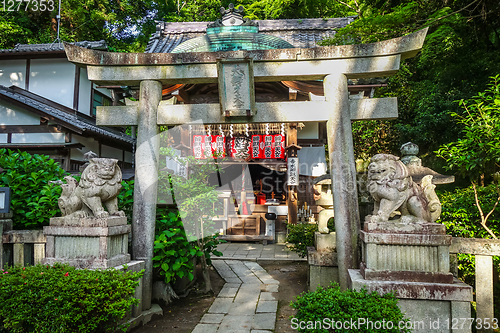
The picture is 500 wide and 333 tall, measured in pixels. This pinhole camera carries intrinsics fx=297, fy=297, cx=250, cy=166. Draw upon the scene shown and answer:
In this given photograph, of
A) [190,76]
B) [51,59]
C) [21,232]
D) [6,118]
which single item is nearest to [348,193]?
[190,76]

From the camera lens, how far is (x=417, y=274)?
369cm

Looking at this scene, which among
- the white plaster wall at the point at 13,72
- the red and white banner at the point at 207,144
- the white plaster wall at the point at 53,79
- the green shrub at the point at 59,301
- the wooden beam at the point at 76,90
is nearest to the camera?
the green shrub at the point at 59,301

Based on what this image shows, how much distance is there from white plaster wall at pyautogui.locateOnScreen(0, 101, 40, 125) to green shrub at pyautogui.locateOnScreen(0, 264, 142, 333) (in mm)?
9683

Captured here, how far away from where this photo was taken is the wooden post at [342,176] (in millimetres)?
4660

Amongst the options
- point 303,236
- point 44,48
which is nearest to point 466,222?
point 303,236

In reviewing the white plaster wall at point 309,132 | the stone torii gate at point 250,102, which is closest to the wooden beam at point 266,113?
the stone torii gate at point 250,102

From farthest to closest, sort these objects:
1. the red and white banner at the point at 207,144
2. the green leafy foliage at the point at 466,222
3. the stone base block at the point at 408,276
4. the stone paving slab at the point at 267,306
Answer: the red and white banner at the point at 207,144 < the stone paving slab at the point at 267,306 < the green leafy foliage at the point at 466,222 < the stone base block at the point at 408,276

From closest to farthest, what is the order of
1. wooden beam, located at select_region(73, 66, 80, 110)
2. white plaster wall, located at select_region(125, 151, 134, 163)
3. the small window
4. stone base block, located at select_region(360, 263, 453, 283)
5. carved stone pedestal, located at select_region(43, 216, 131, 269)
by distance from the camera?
stone base block, located at select_region(360, 263, 453, 283) → carved stone pedestal, located at select_region(43, 216, 131, 269) → wooden beam, located at select_region(73, 66, 80, 110) → the small window → white plaster wall, located at select_region(125, 151, 134, 163)

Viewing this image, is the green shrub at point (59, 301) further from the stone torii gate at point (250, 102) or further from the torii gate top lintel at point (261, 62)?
the torii gate top lintel at point (261, 62)

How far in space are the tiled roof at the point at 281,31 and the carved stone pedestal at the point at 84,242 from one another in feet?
37.5

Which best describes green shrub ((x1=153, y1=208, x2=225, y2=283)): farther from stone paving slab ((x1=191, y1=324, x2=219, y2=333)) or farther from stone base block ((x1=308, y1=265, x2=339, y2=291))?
stone base block ((x1=308, y1=265, x2=339, y2=291))

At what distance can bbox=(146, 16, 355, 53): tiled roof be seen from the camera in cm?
1430

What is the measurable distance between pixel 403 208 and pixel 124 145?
12975 millimetres

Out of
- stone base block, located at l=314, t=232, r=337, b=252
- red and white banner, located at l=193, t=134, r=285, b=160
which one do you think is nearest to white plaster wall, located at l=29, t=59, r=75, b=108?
red and white banner, located at l=193, t=134, r=285, b=160
